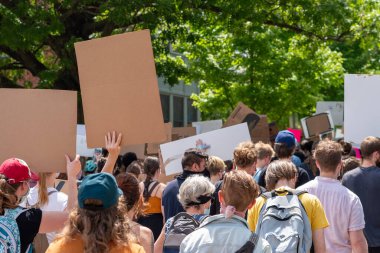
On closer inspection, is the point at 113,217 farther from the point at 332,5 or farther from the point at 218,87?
the point at 218,87

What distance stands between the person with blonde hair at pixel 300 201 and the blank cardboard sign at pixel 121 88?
3.02ft

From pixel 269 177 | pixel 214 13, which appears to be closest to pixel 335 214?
pixel 269 177

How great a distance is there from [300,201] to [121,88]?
1466 millimetres

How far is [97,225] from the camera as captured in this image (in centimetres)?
381

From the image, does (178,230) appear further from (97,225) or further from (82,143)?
(82,143)

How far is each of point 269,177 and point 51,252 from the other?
2484mm

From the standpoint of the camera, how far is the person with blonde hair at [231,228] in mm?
4309

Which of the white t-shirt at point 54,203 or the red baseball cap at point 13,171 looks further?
the white t-shirt at point 54,203

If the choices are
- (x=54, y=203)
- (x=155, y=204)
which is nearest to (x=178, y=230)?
(x=54, y=203)

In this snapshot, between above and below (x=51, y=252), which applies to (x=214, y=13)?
above

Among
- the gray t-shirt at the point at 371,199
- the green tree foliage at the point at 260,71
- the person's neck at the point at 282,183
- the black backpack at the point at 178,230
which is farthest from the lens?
the green tree foliage at the point at 260,71

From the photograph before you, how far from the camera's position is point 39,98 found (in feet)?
18.4

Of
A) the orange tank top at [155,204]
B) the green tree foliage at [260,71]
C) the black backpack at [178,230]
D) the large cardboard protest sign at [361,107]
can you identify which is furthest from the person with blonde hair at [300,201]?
the green tree foliage at [260,71]

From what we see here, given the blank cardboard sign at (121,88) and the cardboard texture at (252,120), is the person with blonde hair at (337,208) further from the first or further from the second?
the cardboard texture at (252,120)
